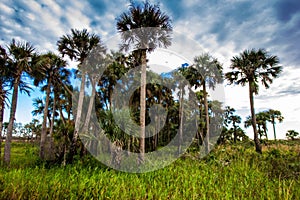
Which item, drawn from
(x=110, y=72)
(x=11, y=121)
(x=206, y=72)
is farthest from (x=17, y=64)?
(x=206, y=72)

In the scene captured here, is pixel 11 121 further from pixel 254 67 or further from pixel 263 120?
pixel 263 120

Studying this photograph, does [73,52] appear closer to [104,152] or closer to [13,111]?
[13,111]

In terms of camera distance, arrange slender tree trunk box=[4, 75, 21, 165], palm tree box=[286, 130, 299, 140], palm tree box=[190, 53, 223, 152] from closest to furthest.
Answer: slender tree trunk box=[4, 75, 21, 165] < palm tree box=[190, 53, 223, 152] < palm tree box=[286, 130, 299, 140]

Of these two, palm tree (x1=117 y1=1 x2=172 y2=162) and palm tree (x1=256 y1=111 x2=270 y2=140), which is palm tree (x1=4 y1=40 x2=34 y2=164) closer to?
palm tree (x1=117 y1=1 x2=172 y2=162)

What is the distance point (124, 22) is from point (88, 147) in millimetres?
9666

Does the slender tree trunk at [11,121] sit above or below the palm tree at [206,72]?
below

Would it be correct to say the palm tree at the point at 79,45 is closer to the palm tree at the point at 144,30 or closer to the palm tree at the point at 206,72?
the palm tree at the point at 144,30

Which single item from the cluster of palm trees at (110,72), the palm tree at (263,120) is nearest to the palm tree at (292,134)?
the palm tree at (263,120)

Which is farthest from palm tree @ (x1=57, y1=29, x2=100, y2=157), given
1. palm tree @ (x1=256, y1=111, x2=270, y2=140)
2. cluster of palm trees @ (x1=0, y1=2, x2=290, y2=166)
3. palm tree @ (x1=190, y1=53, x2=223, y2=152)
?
palm tree @ (x1=256, y1=111, x2=270, y2=140)

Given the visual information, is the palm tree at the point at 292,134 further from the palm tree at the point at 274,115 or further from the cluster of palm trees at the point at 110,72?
the cluster of palm trees at the point at 110,72

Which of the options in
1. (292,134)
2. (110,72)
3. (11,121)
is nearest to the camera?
(11,121)

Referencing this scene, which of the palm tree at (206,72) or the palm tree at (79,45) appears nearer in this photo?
the palm tree at (79,45)

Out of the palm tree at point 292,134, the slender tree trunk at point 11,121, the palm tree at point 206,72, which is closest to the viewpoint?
the slender tree trunk at point 11,121

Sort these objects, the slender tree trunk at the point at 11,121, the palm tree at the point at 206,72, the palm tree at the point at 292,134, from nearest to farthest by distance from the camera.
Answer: the slender tree trunk at the point at 11,121
the palm tree at the point at 206,72
the palm tree at the point at 292,134
